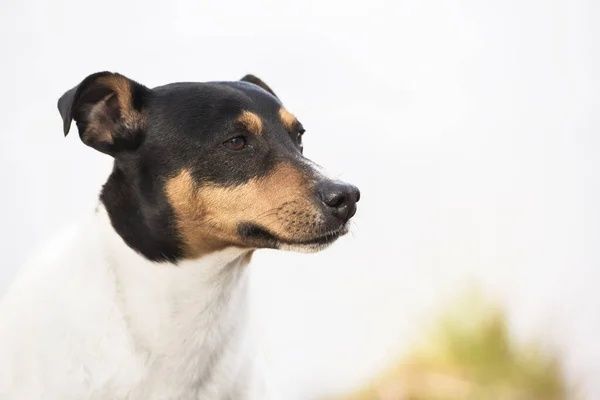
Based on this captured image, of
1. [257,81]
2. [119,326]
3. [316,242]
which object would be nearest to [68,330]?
[119,326]

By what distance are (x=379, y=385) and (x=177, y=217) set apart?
1560 millimetres

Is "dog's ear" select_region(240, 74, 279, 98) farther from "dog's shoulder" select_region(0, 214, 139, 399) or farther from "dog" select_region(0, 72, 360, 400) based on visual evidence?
"dog's shoulder" select_region(0, 214, 139, 399)

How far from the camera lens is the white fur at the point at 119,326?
7.22ft

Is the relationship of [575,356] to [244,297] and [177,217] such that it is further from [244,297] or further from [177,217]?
[177,217]

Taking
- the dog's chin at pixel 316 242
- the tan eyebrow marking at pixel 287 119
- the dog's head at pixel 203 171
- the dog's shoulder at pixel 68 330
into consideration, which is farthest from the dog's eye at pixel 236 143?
the dog's shoulder at pixel 68 330

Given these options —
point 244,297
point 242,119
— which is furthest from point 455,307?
point 242,119

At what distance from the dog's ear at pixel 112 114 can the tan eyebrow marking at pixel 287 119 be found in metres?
0.32

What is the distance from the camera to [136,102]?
2.29 m

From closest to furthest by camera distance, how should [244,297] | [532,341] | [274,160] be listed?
1. [274,160]
2. [244,297]
3. [532,341]

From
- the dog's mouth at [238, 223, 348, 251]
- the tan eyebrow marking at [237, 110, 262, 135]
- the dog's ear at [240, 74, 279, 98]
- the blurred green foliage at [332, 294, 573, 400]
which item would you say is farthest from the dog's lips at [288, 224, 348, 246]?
the blurred green foliage at [332, 294, 573, 400]

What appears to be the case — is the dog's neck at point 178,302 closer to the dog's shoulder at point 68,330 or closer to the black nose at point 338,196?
the dog's shoulder at point 68,330

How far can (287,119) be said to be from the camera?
233cm

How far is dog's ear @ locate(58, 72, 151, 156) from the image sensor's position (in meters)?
2.26

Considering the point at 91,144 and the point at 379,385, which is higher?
the point at 91,144
